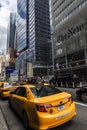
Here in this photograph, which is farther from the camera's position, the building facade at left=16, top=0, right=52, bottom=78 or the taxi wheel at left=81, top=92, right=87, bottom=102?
the building facade at left=16, top=0, right=52, bottom=78

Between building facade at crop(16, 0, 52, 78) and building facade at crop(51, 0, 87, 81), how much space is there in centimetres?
3545

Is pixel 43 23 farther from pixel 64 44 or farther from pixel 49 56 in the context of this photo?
pixel 64 44

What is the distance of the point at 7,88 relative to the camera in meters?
14.2

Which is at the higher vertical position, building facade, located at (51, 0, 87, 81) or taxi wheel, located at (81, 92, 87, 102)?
building facade, located at (51, 0, 87, 81)

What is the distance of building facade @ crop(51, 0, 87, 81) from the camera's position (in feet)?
164

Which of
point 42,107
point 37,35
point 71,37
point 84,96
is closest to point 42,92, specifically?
point 42,107

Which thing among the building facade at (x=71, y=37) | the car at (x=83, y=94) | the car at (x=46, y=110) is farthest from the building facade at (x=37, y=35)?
the car at (x=46, y=110)

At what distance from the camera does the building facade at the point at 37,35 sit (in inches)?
4101

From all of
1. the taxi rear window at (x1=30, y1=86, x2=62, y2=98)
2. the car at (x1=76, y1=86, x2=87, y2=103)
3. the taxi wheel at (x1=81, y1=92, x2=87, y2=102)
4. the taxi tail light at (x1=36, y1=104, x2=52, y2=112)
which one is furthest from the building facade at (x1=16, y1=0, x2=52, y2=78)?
the taxi tail light at (x1=36, y1=104, x2=52, y2=112)

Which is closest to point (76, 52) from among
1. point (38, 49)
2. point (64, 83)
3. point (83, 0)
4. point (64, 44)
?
point (64, 44)

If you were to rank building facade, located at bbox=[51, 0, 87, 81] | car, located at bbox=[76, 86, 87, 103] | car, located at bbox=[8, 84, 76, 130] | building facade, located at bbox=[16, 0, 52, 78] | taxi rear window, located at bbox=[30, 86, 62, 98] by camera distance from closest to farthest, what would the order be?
car, located at bbox=[8, 84, 76, 130], taxi rear window, located at bbox=[30, 86, 62, 98], car, located at bbox=[76, 86, 87, 103], building facade, located at bbox=[51, 0, 87, 81], building facade, located at bbox=[16, 0, 52, 78]

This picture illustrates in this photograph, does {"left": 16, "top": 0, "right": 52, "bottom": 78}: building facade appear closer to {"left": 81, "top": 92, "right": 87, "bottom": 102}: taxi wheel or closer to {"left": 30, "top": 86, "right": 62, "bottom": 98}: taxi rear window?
{"left": 81, "top": 92, "right": 87, "bottom": 102}: taxi wheel

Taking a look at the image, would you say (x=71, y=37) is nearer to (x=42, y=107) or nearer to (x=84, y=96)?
(x=84, y=96)

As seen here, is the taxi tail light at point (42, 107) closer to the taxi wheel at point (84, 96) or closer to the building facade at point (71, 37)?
the taxi wheel at point (84, 96)
